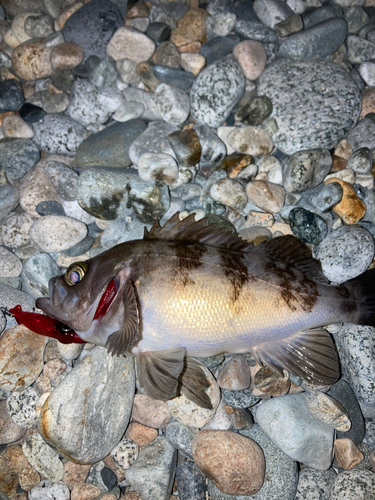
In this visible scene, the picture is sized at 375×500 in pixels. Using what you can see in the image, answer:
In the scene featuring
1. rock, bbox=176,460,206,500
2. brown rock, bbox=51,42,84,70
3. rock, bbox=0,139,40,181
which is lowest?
rock, bbox=176,460,206,500

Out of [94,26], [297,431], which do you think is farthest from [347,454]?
[94,26]

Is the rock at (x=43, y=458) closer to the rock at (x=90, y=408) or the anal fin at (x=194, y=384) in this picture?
the rock at (x=90, y=408)

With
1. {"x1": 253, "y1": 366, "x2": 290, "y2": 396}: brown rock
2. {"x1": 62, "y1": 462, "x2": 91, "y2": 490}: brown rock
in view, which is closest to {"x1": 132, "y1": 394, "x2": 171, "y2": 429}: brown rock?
{"x1": 62, "y1": 462, "x2": 91, "y2": 490}: brown rock

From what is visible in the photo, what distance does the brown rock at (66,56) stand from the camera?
13.3ft

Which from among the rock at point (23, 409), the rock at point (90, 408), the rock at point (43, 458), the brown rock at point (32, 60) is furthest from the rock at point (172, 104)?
the rock at point (43, 458)

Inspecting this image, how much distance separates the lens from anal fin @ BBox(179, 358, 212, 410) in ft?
9.61

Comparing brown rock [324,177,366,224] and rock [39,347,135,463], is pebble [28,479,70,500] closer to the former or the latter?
rock [39,347,135,463]

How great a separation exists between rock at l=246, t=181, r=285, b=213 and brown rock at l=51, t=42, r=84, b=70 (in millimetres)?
2613

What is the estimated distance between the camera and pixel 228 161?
3.75 meters

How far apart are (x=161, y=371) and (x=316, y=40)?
403cm

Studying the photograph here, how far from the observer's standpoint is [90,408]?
298 centimetres

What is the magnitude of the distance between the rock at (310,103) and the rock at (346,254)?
1.08 m

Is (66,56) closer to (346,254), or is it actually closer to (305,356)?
(346,254)

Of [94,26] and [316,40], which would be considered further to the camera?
[94,26]
